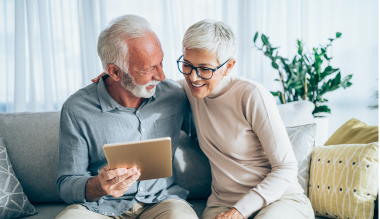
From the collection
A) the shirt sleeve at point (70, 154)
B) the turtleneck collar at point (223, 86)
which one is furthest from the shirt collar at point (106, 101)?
the turtleneck collar at point (223, 86)

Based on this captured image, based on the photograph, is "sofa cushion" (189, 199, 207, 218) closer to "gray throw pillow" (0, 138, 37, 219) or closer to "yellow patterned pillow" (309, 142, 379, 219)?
"yellow patterned pillow" (309, 142, 379, 219)

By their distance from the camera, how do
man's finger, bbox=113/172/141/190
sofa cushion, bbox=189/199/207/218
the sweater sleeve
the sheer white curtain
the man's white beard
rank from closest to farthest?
man's finger, bbox=113/172/141/190, the sweater sleeve, the man's white beard, sofa cushion, bbox=189/199/207/218, the sheer white curtain

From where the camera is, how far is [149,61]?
1181 millimetres

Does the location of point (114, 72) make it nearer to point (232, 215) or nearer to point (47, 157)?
point (47, 157)

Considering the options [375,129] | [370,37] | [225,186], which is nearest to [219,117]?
[225,186]

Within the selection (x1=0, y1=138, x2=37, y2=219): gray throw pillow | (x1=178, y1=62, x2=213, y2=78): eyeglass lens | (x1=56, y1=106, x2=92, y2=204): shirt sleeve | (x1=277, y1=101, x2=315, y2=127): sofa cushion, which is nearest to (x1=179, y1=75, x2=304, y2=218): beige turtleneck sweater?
(x1=178, y1=62, x2=213, y2=78): eyeglass lens

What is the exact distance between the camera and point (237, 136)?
1193mm

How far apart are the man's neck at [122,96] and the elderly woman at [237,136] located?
0.30 meters

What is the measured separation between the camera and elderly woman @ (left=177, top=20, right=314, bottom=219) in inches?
42.8

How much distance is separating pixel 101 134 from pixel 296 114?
3.55 feet

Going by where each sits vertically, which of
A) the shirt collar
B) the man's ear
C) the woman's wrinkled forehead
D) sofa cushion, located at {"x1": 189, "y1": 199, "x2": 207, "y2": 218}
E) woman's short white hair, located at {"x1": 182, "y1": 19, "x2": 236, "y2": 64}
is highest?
woman's short white hair, located at {"x1": 182, "y1": 19, "x2": 236, "y2": 64}

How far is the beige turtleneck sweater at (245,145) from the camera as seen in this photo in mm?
1105

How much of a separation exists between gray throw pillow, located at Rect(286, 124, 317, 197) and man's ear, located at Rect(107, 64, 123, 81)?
3.11ft

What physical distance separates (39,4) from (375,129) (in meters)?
2.95
